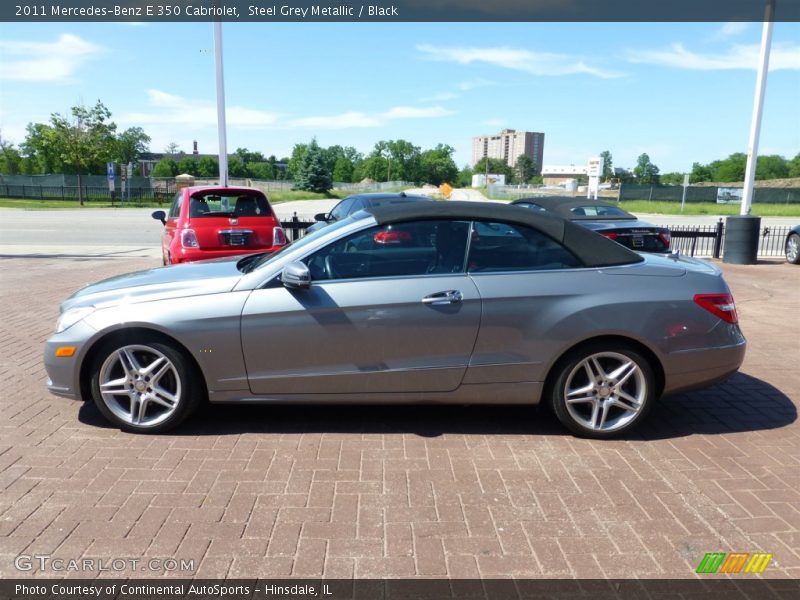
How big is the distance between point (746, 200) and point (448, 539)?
47.3ft

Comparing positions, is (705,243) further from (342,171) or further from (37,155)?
(342,171)

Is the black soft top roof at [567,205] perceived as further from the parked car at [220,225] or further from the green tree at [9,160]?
the green tree at [9,160]

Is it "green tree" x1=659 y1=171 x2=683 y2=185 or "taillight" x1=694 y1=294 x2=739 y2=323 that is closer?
"taillight" x1=694 y1=294 x2=739 y2=323

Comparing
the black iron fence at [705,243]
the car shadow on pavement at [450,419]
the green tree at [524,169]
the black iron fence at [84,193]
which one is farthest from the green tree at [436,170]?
the car shadow on pavement at [450,419]

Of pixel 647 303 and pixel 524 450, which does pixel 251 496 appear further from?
pixel 647 303

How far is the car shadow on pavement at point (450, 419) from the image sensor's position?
170 inches

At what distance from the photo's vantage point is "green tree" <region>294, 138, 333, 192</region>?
64.4m

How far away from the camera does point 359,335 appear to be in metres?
3.99

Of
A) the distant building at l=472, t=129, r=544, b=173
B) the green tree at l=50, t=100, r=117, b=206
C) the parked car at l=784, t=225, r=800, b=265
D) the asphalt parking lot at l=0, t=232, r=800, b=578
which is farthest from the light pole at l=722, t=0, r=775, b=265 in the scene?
the distant building at l=472, t=129, r=544, b=173

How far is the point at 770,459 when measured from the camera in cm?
396

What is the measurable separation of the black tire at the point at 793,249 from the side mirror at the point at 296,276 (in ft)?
46.4

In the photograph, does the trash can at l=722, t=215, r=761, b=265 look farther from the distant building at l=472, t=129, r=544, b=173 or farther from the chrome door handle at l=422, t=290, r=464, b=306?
the distant building at l=472, t=129, r=544, b=173

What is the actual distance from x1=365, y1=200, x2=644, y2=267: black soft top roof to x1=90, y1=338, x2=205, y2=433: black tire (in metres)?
1.67
